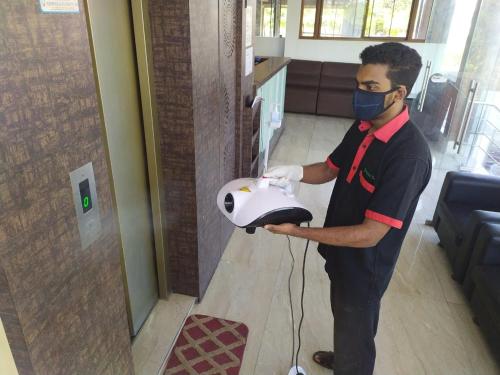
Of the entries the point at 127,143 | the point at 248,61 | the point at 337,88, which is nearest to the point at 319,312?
the point at 127,143

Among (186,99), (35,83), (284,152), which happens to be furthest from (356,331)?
(284,152)

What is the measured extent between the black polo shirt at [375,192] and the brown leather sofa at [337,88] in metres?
4.85

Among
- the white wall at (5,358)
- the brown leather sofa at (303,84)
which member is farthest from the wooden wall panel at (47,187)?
the brown leather sofa at (303,84)

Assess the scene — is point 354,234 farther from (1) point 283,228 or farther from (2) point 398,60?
(2) point 398,60

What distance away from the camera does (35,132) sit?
76cm

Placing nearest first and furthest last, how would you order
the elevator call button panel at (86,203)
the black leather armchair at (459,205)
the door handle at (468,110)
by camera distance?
1. the elevator call button panel at (86,203)
2. the black leather armchair at (459,205)
3. the door handle at (468,110)

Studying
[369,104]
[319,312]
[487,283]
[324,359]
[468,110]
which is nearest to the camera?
[369,104]

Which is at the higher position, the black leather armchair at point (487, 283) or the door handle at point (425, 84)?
the door handle at point (425, 84)

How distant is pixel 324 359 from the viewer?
1861 millimetres

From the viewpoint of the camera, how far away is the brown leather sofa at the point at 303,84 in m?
6.16

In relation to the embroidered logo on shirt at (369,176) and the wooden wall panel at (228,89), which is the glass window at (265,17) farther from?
the embroidered logo on shirt at (369,176)

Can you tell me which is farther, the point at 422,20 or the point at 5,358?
the point at 422,20

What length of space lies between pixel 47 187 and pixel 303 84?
5817mm

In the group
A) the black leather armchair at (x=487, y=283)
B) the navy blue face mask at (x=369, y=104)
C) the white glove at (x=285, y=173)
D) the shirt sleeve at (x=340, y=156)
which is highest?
the navy blue face mask at (x=369, y=104)
